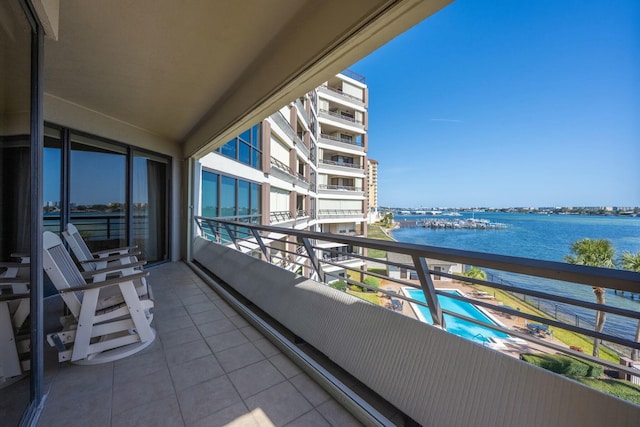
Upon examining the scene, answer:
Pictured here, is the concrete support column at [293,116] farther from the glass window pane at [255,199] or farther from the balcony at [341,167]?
the balcony at [341,167]

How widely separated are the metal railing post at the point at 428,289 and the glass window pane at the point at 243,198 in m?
6.33

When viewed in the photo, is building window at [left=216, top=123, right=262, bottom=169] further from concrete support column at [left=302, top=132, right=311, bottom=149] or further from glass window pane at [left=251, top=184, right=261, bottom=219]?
concrete support column at [left=302, top=132, right=311, bottom=149]

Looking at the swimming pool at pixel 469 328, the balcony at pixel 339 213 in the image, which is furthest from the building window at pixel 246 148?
the balcony at pixel 339 213

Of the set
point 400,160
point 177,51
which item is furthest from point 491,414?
point 400,160

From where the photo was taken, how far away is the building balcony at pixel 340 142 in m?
17.8

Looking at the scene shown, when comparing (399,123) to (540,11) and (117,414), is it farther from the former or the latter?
(117,414)

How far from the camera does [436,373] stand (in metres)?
1.29

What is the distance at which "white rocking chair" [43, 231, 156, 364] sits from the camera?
186 centimetres

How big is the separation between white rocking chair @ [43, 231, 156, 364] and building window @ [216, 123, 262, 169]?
436 centimetres

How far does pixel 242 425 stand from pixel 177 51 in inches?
108

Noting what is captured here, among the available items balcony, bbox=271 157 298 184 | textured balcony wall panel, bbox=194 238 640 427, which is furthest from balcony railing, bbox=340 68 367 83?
textured balcony wall panel, bbox=194 238 640 427

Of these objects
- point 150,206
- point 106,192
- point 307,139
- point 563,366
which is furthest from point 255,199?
point 307,139

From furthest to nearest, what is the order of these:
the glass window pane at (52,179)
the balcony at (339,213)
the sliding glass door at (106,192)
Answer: the balcony at (339,213)
the sliding glass door at (106,192)
the glass window pane at (52,179)

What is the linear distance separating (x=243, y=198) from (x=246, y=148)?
1.49 m
